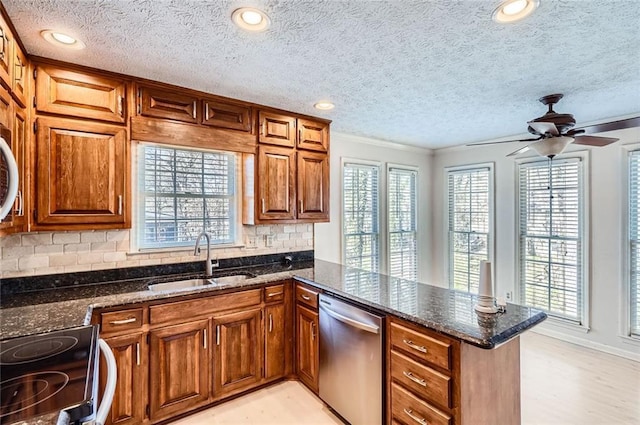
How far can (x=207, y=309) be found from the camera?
7.82ft

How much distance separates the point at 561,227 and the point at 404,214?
188 centimetres

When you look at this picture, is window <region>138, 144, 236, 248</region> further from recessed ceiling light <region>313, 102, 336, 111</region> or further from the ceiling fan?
the ceiling fan

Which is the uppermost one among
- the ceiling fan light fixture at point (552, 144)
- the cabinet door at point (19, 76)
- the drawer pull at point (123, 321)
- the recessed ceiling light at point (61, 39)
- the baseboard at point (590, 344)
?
the recessed ceiling light at point (61, 39)

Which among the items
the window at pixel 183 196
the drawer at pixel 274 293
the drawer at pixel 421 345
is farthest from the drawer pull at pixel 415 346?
the window at pixel 183 196

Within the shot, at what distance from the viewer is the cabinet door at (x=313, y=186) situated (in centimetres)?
327

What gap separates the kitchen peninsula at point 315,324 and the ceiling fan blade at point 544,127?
1.35 meters

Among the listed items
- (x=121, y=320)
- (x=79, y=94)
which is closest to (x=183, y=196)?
(x=79, y=94)

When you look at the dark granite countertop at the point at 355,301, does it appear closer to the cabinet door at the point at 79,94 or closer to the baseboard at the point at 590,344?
the cabinet door at the point at 79,94

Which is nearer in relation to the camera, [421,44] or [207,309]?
[421,44]

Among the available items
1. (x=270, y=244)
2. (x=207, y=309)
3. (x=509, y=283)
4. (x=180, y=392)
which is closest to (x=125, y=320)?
(x=207, y=309)

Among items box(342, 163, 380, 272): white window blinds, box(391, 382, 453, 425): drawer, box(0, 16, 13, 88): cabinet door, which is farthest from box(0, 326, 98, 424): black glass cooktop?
box(342, 163, 380, 272): white window blinds

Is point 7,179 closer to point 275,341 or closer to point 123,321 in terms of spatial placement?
point 123,321

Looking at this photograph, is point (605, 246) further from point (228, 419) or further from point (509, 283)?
point (228, 419)

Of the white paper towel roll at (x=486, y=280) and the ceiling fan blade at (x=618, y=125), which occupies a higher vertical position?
the ceiling fan blade at (x=618, y=125)
